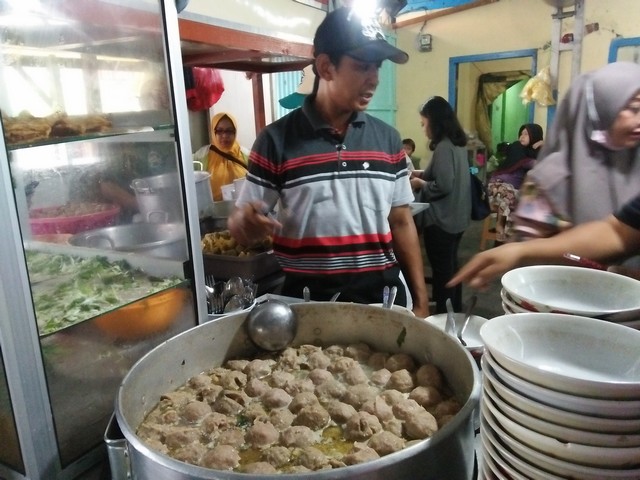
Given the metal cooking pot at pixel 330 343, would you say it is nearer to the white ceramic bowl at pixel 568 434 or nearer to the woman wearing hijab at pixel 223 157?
the white ceramic bowl at pixel 568 434

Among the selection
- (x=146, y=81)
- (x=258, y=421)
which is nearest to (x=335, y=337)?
(x=258, y=421)

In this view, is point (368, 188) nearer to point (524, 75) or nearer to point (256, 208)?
point (256, 208)

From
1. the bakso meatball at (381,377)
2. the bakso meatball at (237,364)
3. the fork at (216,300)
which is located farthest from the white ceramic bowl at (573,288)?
the fork at (216,300)

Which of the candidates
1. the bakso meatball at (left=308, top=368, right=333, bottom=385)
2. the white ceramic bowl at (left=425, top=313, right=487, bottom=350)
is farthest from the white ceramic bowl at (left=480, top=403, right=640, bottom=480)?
the white ceramic bowl at (left=425, top=313, right=487, bottom=350)

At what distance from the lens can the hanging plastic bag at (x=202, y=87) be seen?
418 cm

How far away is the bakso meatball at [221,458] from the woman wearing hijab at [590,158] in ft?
3.90

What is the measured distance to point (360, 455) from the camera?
0.90 metres

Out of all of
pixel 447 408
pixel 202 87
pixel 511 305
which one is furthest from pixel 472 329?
pixel 202 87

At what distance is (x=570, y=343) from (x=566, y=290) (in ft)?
0.94

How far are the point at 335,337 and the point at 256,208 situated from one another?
50 cm

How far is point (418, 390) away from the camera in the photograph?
1.16 metres

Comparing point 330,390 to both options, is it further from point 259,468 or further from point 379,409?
point 259,468

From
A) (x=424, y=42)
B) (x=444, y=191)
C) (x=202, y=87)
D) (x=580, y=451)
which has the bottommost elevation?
(x=444, y=191)

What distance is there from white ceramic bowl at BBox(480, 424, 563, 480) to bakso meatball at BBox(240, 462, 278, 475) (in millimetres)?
389
